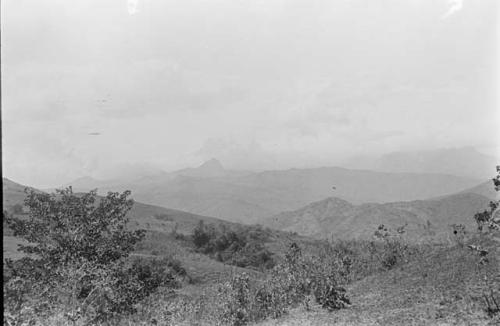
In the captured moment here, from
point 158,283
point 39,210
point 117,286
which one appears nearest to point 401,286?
point 158,283

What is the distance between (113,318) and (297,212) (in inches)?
5042

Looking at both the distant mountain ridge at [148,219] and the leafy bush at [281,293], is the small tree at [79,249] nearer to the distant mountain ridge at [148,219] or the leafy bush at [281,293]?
the leafy bush at [281,293]

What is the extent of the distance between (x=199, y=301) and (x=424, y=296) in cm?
779

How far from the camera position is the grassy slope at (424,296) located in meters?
12.7

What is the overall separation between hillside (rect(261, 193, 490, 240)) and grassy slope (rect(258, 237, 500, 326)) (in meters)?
71.9

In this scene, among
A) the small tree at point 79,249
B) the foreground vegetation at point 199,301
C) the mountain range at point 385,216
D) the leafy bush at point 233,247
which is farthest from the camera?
the mountain range at point 385,216

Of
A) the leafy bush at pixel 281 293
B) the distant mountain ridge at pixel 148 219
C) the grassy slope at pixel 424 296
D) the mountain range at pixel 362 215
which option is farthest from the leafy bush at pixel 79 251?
the mountain range at pixel 362 215

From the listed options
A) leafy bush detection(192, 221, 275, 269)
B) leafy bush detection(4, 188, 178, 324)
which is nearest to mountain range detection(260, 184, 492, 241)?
leafy bush detection(192, 221, 275, 269)

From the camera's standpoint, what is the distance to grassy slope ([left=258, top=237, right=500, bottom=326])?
1269cm

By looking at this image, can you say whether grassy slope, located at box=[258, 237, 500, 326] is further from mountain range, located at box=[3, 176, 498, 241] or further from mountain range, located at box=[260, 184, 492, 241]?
mountain range, located at box=[260, 184, 492, 241]

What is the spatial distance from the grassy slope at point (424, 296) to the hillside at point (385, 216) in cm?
7193

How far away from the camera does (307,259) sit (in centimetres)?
2134

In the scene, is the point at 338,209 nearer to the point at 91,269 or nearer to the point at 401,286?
the point at 401,286

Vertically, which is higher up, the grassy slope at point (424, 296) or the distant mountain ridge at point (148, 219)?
the distant mountain ridge at point (148, 219)
